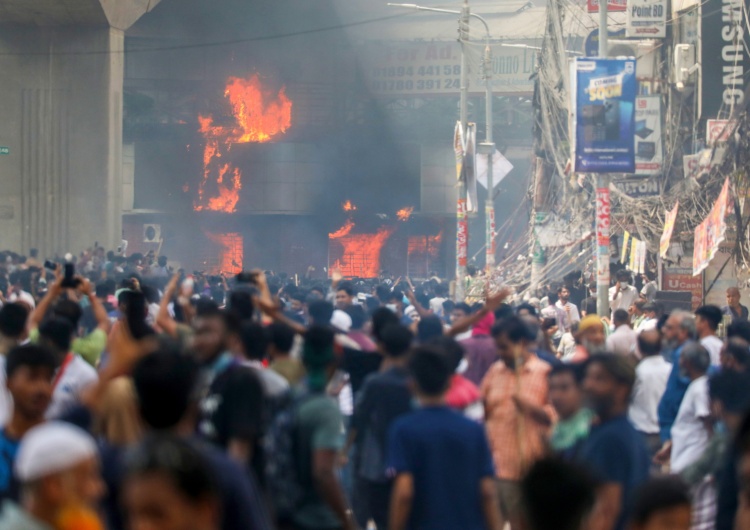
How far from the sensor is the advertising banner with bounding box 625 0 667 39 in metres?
21.4

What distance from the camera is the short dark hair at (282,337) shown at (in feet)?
21.0

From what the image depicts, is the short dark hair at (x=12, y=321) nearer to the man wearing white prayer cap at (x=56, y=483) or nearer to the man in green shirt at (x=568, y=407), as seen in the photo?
the man in green shirt at (x=568, y=407)

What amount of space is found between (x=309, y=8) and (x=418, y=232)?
10.1 m

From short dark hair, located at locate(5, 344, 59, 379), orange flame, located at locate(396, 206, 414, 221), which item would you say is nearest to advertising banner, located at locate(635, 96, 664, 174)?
short dark hair, located at locate(5, 344, 59, 379)

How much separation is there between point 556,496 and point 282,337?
3734 mm

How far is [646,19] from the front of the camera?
70.5 ft

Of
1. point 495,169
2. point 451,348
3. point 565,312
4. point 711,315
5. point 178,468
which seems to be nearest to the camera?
point 178,468

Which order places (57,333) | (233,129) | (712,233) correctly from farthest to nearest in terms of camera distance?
(233,129), (712,233), (57,333)

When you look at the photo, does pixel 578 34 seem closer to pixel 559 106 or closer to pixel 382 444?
pixel 559 106

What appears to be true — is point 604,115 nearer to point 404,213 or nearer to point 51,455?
point 51,455

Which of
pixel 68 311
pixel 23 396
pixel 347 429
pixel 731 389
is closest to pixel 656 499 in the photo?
pixel 731 389

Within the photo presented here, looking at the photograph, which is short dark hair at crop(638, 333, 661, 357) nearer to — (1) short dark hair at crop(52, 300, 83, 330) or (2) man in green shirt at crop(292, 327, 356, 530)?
A: (2) man in green shirt at crop(292, 327, 356, 530)

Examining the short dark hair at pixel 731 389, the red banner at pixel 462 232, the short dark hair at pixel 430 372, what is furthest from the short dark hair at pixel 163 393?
the red banner at pixel 462 232

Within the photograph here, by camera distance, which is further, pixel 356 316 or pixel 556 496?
pixel 356 316
